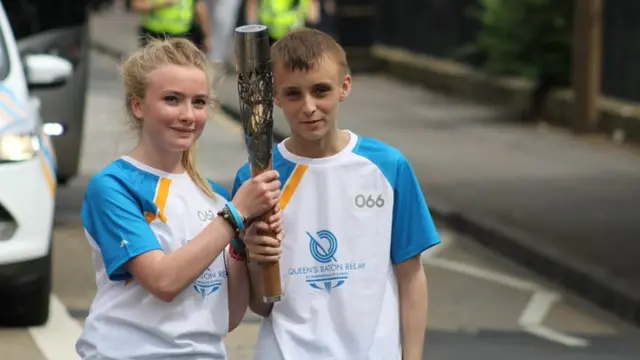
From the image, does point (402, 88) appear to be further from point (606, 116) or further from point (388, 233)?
point (388, 233)

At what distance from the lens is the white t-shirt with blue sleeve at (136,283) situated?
12.4ft

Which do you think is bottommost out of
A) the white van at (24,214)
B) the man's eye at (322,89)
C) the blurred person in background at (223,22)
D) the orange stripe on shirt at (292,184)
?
the blurred person in background at (223,22)

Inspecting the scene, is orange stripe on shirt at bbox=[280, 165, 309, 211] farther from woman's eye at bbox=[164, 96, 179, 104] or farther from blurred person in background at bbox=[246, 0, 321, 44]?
blurred person in background at bbox=[246, 0, 321, 44]

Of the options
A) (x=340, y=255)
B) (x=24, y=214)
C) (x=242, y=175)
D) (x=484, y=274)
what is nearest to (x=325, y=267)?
(x=340, y=255)

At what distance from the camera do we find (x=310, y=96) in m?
3.91

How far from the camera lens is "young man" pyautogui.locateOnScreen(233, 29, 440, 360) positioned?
12.9 feet

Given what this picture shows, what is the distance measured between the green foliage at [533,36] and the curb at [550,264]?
19.1ft

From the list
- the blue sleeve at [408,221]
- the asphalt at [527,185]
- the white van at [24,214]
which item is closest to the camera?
the blue sleeve at [408,221]

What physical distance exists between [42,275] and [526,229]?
4328 millimetres

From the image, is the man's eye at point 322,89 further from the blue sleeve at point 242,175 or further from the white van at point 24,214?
the white van at point 24,214

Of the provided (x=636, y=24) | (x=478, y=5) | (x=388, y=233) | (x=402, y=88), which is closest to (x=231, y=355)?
(x=388, y=233)

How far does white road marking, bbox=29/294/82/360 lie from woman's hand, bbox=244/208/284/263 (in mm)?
3808

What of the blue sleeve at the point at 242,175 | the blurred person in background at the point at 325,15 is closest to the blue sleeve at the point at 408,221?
the blue sleeve at the point at 242,175

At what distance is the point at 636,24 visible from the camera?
54.1 ft
